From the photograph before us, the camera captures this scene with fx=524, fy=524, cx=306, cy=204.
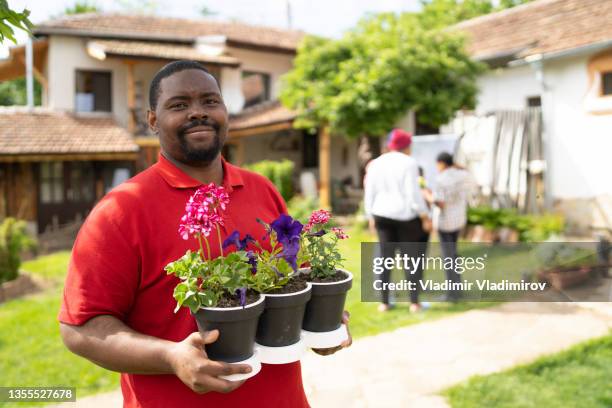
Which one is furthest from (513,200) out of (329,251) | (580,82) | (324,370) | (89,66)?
(89,66)

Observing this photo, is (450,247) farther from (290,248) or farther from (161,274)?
(161,274)

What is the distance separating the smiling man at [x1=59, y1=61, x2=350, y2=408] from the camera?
1346 mm

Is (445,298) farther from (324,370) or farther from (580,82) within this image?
(580,82)

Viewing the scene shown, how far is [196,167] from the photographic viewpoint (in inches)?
67.0

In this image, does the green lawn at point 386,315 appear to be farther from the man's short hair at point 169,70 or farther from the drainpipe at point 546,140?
the drainpipe at point 546,140

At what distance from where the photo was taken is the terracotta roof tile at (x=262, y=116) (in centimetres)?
1462

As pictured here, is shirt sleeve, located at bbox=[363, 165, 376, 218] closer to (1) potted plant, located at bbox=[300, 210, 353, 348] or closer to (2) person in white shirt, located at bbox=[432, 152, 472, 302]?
(2) person in white shirt, located at bbox=[432, 152, 472, 302]

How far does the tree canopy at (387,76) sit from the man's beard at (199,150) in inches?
362

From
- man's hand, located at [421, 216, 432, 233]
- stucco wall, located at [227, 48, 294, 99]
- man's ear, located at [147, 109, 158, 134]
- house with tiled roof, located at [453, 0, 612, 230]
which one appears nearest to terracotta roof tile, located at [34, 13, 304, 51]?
stucco wall, located at [227, 48, 294, 99]

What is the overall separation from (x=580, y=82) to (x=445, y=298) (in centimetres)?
429

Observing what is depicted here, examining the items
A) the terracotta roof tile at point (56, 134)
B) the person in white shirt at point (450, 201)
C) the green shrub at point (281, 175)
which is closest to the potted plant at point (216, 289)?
the person in white shirt at point (450, 201)

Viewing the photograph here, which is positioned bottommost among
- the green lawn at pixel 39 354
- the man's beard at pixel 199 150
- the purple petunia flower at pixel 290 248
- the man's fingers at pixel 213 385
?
the green lawn at pixel 39 354

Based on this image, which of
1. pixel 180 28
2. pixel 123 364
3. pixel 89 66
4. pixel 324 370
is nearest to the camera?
pixel 123 364

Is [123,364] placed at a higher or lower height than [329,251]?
lower
